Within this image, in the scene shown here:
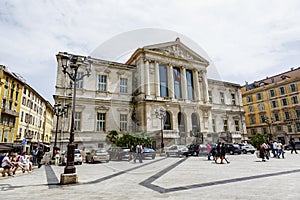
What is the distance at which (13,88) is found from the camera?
103ft

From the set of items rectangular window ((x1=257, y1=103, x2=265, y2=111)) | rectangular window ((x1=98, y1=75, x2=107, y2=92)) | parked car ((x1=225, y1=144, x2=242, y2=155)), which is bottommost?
parked car ((x1=225, y1=144, x2=242, y2=155))

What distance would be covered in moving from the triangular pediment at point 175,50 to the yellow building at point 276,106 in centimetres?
1952

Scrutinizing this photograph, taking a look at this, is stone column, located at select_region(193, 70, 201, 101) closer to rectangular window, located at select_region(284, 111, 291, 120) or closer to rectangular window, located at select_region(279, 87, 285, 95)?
rectangular window, located at select_region(279, 87, 285, 95)

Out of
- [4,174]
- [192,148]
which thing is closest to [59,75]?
[4,174]

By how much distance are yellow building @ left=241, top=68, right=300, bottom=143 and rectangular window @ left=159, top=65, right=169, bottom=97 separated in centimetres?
2196

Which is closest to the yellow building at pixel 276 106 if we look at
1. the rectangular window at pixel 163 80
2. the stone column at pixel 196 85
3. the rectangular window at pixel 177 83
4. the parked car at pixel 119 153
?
the stone column at pixel 196 85

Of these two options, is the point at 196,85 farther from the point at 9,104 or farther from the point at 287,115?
the point at 9,104

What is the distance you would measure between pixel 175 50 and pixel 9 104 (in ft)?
91.9

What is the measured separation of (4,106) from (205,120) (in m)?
31.0

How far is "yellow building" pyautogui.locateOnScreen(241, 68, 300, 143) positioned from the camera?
3916cm

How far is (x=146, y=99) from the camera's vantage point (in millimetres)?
25500

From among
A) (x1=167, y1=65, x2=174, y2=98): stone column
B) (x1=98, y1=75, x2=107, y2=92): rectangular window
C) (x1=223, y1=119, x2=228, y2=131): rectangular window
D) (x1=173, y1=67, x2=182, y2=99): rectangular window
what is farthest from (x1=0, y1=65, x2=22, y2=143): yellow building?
(x1=223, y1=119, x2=228, y2=131): rectangular window

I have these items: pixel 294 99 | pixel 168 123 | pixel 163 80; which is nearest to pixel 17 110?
pixel 163 80

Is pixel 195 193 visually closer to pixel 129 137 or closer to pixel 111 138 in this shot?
pixel 129 137
